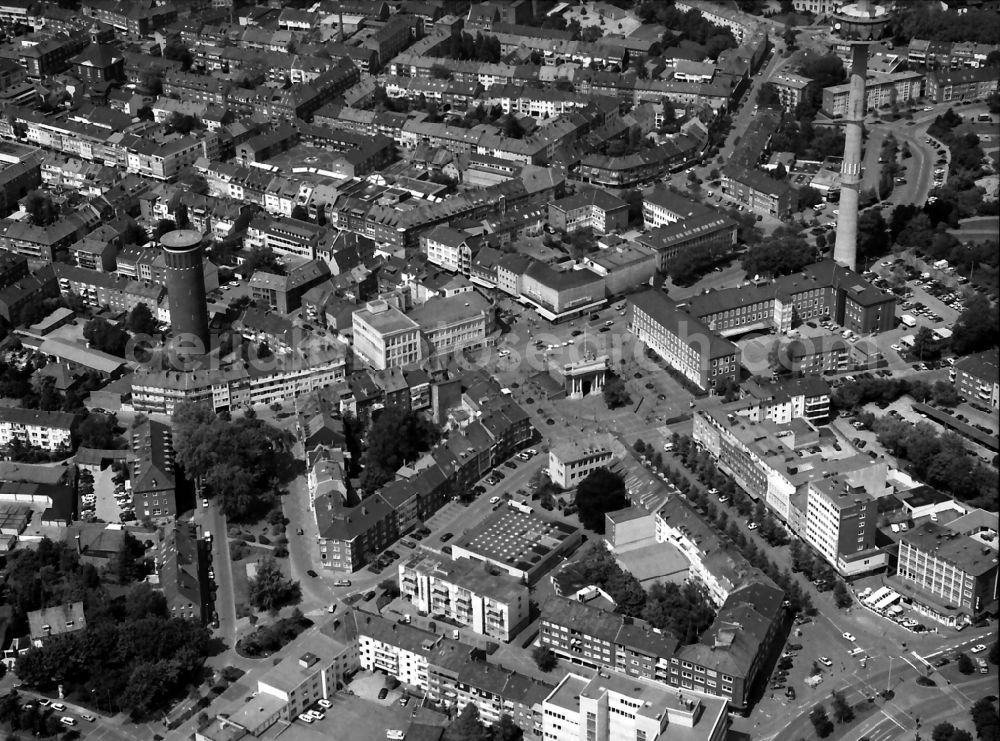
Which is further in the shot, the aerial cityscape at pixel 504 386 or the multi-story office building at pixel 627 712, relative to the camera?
the aerial cityscape at pixel 504 386

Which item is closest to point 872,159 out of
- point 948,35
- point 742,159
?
point 742,159

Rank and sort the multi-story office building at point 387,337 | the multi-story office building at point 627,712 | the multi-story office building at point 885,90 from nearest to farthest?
the multi-story office building at point 627,712
the multi-story office building at point 387,337
the multi-story office building at point 885,90

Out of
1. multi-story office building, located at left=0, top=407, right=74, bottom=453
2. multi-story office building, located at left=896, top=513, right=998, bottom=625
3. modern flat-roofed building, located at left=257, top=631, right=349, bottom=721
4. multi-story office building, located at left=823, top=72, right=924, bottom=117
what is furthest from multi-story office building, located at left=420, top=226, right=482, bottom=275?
multi-story office building, located at left=896, top=513, right=998, bottom=625

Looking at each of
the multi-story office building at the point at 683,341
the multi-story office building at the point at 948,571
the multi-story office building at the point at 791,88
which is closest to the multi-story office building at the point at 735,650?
the multi-story office building at the point at 948,571

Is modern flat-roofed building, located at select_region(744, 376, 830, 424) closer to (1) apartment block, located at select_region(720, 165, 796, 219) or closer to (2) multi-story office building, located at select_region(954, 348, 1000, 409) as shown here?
(2) multi-story office building, located at select_region(954, 348, 1000, 409)

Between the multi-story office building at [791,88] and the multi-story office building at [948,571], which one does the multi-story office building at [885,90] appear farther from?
the multi-story office building at [948,571]

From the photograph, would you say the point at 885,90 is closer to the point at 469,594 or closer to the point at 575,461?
the point at 575,461

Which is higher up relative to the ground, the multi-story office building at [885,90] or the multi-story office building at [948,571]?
the multi-story office building at [885,90]
